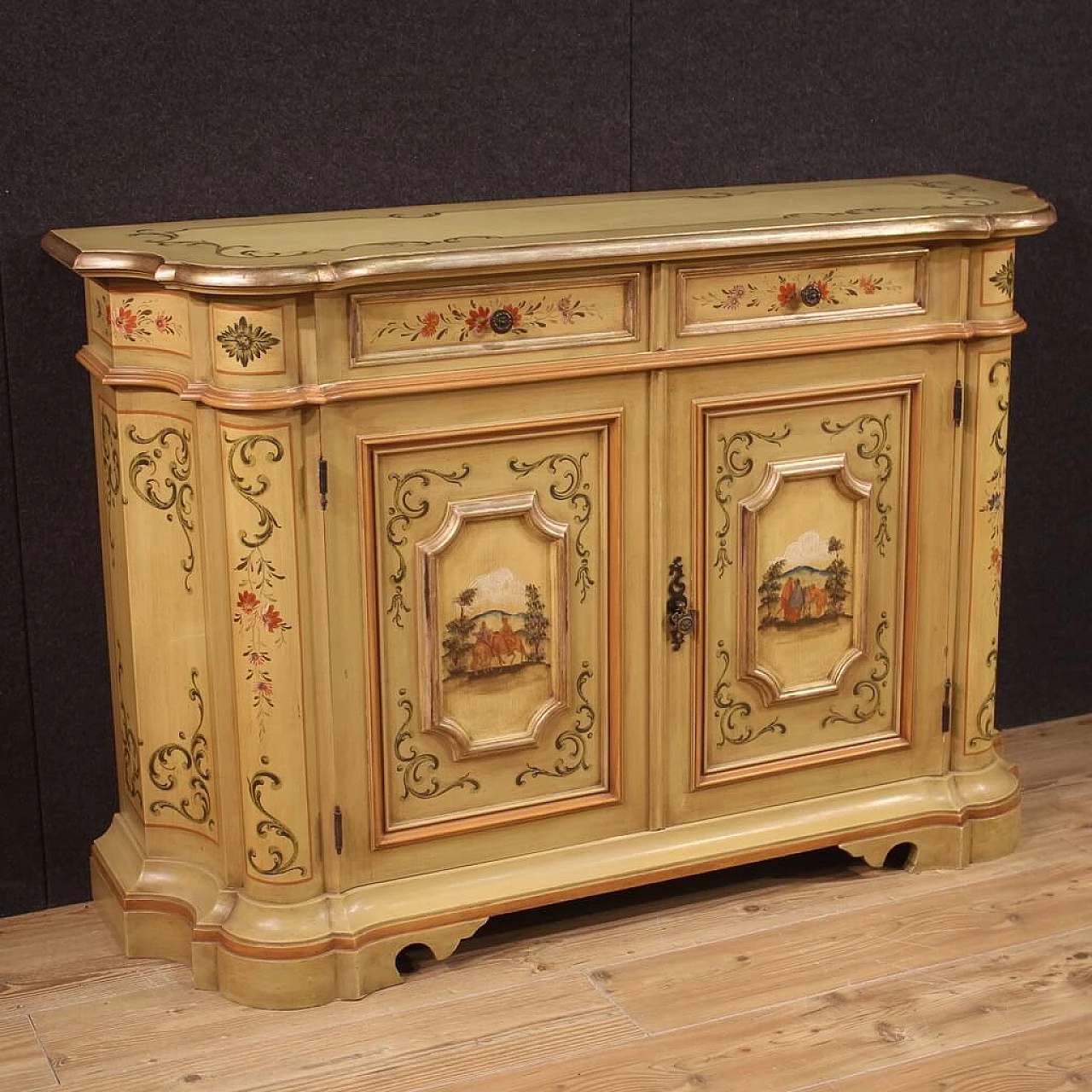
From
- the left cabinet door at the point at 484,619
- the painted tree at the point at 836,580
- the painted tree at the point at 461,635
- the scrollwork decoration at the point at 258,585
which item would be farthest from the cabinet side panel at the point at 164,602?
the painted tree at the point at 836,580

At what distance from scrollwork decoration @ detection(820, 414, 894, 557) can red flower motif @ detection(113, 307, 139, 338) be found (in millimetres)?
1053

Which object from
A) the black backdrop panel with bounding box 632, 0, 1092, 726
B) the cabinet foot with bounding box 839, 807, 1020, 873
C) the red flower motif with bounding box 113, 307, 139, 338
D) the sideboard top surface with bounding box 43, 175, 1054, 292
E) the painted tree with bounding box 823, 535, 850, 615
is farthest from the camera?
the black backdrop panel with bounding box 632, 0, 1092, 726

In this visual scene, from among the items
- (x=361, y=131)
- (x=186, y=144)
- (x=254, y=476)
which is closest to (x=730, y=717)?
(x=254, y=476)

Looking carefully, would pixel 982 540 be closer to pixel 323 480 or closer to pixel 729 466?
pixel 729 466

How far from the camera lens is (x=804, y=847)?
294cm

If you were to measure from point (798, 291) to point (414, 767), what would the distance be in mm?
919

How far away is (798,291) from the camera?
2.71 m

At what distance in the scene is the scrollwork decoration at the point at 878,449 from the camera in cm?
282

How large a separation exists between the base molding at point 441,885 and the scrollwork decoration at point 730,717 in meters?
0.13

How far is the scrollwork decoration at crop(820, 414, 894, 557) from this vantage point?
2.82 m

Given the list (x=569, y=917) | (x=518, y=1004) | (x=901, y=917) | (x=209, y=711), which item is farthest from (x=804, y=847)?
(x=209, y=711)

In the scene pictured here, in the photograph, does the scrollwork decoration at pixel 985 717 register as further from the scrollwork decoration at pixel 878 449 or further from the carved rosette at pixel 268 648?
the carved rosette at pixel 268 648

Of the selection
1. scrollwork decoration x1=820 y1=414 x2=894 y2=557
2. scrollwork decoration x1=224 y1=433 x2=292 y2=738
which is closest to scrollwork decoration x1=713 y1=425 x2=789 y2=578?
scrollwork decoration x1=820 y1=414 x2=894 y2=557

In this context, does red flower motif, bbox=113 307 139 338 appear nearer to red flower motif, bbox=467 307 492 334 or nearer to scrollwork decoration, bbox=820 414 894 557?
red flower motif, bbox=467 307 492 334
